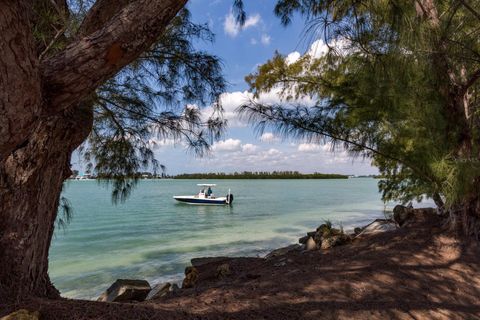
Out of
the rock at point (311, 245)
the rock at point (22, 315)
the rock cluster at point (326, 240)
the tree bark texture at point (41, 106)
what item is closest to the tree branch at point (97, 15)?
the tree bark texture at point (41, 106)

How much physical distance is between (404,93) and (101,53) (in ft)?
11.8

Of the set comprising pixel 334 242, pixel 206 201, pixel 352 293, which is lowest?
pixel 206 201

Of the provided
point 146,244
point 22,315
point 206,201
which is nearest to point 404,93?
point 22,315

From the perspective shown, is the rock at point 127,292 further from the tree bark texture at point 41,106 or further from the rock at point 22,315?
the rock at point 22,315

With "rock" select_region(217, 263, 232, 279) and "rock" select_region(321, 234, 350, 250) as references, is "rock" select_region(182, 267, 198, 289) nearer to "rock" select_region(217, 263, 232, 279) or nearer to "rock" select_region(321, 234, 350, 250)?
"rock" select_region(217, 263, 232, 279)

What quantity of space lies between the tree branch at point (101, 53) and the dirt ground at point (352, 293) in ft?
4.92

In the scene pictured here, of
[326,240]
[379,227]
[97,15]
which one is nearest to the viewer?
[97,15]

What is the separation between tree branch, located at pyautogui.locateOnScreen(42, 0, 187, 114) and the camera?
141cm

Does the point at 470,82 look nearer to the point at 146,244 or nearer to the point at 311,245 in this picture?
the point at 311,245

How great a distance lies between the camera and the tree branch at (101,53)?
55.3 inches

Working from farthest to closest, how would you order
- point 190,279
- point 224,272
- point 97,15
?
point 190,279
point 224,272
point 97,15

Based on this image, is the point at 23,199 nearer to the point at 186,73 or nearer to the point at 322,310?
the point at 186,73

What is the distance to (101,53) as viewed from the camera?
1.46m

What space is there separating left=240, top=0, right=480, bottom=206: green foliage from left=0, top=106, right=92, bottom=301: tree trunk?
2.02 m
